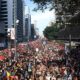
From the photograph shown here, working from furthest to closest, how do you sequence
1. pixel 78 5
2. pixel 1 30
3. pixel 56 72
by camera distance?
pixel 1 30 → pixel 56 72 → pixel 78 5

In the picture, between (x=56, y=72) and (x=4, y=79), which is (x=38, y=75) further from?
(x=4, y=79)

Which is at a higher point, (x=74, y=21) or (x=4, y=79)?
(x=74, y=21)

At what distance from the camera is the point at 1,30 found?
440 feet

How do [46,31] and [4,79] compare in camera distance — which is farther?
[46,31]

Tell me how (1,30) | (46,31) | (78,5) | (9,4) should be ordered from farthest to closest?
1. (9,4)
2. (46,31)
3. (1,30)
4. (78,5)

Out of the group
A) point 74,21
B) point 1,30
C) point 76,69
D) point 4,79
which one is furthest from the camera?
point 1,30

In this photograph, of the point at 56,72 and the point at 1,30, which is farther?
the point at 1,30

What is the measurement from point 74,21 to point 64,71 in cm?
617

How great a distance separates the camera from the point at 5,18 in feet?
618

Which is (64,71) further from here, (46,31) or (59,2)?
(46,31)

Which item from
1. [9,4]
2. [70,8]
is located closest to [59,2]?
[70,8]

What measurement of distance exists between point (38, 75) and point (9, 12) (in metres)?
161

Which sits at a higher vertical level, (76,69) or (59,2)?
(59,2)

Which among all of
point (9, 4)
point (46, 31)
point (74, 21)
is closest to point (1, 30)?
point (46, 31)
